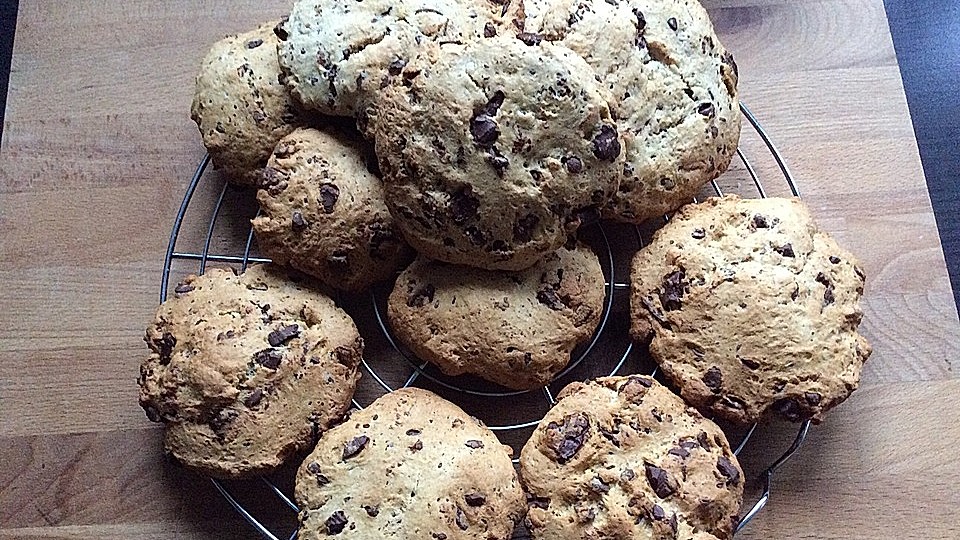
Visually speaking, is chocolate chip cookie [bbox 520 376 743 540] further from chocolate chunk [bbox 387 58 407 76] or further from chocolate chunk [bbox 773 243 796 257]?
chocolate chunk [bbox 387 58 407 76]

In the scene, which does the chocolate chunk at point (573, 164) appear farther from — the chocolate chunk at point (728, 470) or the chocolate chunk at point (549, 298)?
the chocolate chunk at point (728, 470)

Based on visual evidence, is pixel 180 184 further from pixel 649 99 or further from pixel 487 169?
pixel 649 99

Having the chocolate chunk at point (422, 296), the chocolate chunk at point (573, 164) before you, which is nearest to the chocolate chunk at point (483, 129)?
the chocolate chunk at point (573, 164)

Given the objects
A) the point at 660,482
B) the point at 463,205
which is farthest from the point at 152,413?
the point at 660,482

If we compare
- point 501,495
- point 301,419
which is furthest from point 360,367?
point 501,495

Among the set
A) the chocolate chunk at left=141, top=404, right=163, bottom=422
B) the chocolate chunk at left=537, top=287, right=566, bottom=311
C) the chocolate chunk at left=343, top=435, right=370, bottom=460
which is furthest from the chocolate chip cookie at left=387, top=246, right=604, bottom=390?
the chocolate chunk at left=141, top=404, right=163, bottom=422
